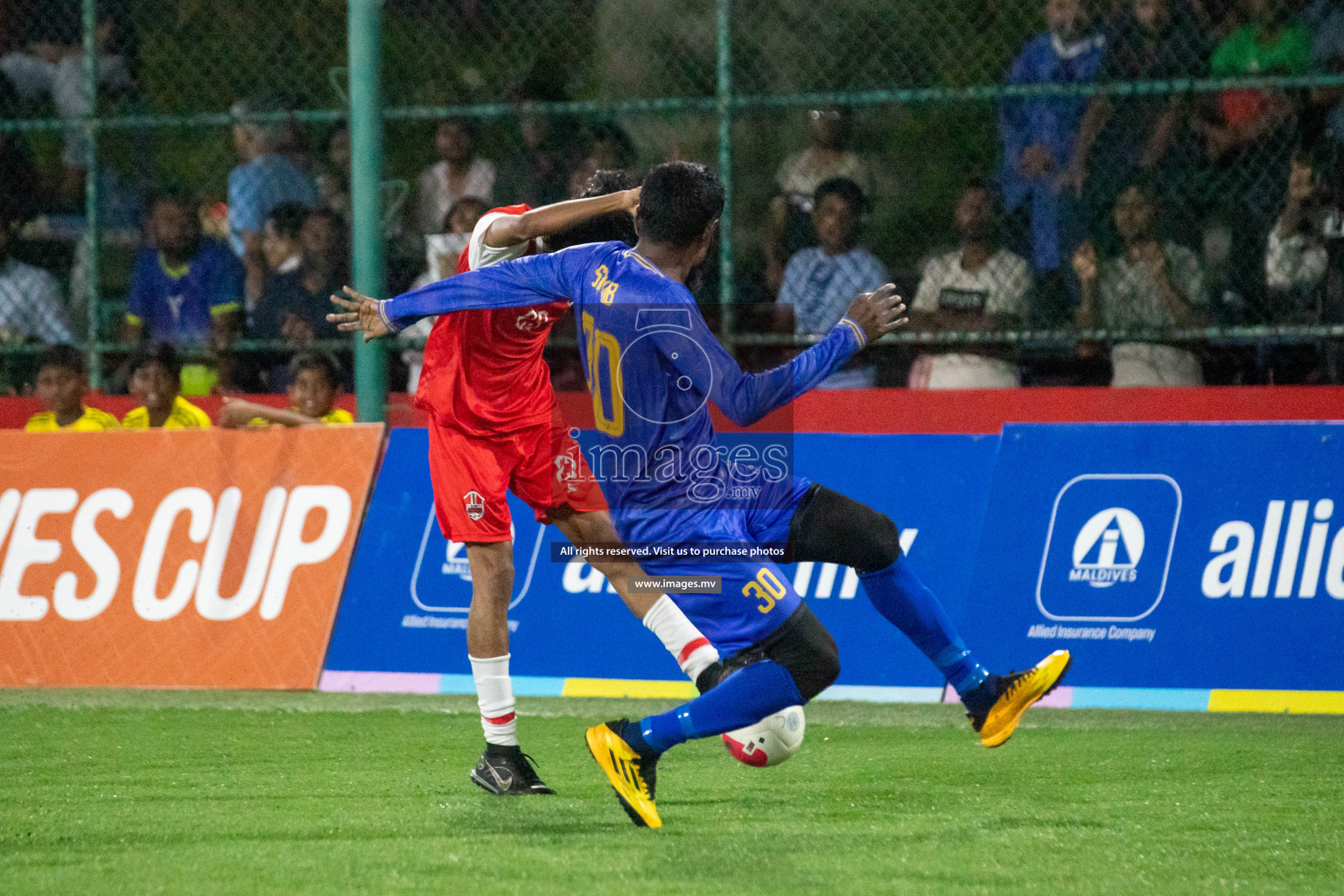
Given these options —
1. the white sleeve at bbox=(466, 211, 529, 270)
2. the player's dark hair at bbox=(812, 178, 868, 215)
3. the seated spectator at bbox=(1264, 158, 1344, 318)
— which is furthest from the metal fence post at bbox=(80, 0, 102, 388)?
the seated spectator at bbox=(1264, 158, 1344, 318)

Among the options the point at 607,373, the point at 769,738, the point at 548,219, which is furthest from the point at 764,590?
the point at 548,219

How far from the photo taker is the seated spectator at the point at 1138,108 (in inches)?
333

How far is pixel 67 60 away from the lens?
34.0ft

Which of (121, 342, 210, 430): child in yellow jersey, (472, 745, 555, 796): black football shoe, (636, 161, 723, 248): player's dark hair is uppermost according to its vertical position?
(636, 161, 723, 248): player's dark hair

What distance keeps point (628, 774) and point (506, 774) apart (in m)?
0.82

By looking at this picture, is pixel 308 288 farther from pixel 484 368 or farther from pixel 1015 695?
pixel 1015 695

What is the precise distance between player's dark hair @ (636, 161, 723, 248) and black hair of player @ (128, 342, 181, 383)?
15.7 ft

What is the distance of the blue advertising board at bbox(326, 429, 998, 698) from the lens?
7316 mm

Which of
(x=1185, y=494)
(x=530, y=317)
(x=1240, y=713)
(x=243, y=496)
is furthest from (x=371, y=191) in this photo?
(x=1240, y=713)

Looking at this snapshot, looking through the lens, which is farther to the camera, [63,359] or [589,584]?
[63,359]

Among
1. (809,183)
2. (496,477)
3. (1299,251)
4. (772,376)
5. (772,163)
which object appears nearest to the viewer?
(772,376)

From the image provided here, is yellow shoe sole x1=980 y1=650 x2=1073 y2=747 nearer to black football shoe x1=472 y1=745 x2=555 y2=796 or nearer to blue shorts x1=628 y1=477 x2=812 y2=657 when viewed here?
blue shorts x1=628 y1=477 x2=812 y2=657

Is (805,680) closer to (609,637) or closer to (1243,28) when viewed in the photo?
(609,637)

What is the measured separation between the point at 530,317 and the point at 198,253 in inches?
199
